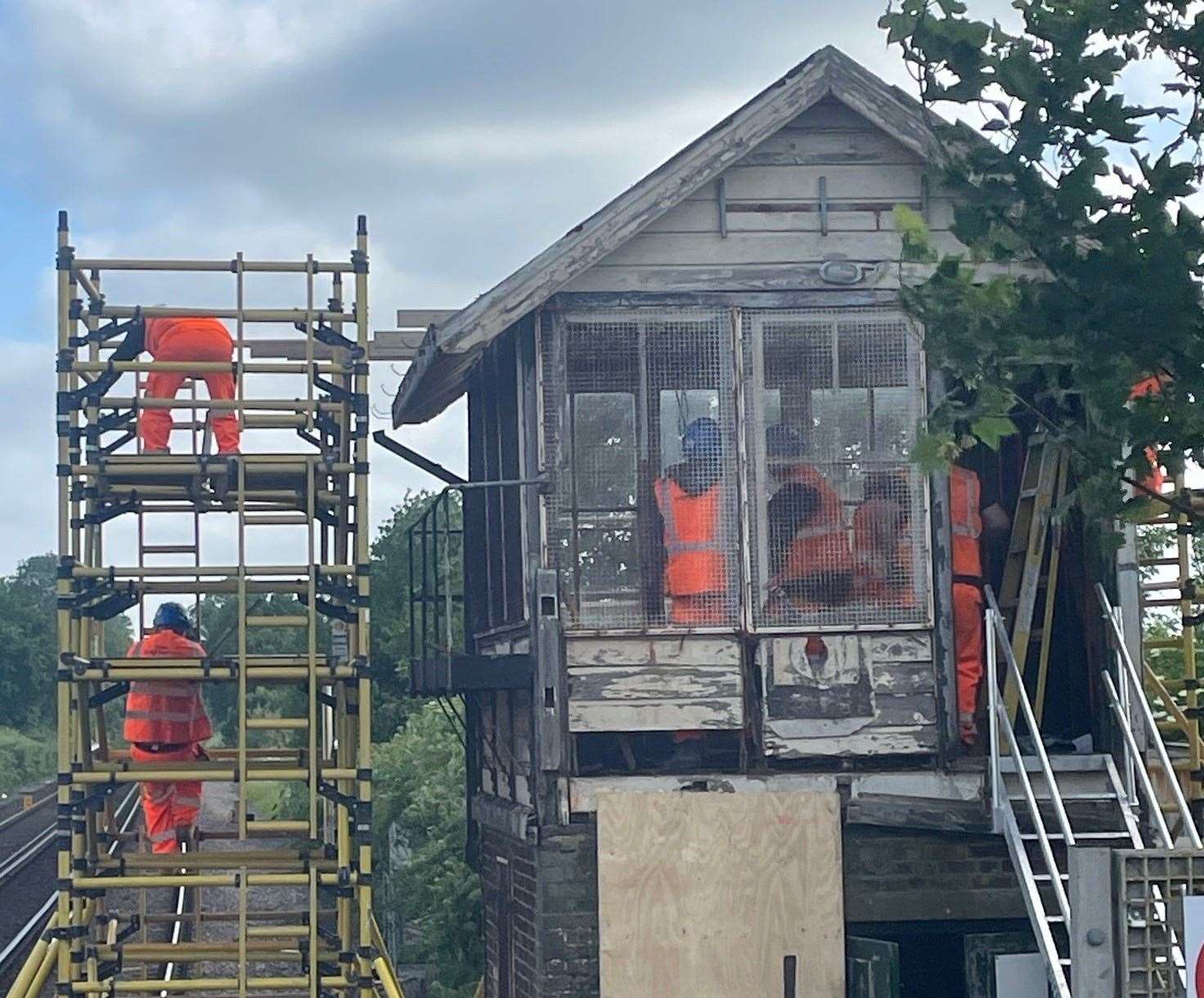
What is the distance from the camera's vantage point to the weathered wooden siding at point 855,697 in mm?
13539

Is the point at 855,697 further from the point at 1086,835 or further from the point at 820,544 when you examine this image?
the point at 1086,835

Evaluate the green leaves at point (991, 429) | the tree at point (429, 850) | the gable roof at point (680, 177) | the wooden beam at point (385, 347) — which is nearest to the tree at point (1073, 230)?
the green leaves at point (991, 429)

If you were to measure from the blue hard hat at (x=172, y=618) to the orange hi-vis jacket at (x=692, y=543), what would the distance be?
319 cm

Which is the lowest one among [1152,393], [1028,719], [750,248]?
[1028,719]

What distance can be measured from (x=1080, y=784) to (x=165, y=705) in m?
5.98

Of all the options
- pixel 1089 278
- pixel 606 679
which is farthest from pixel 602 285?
pixel 1089 278

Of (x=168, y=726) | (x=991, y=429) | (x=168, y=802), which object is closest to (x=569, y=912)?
(x=168, y=802)

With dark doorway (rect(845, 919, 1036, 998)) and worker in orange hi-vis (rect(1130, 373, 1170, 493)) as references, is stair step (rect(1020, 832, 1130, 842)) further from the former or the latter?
worker in orange hi-vis (rect(1130, 373, 1170, 493))

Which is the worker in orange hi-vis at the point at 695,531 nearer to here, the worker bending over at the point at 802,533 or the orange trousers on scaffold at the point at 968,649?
the worker bending over at the point at 802,533

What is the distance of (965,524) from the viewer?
1380cm

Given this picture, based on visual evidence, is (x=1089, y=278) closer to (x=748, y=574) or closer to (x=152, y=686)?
(x=748, y=574)

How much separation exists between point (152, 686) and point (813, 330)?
498 cm

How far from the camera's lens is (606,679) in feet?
44.0

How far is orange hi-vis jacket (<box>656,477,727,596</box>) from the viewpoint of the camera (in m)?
13.5
